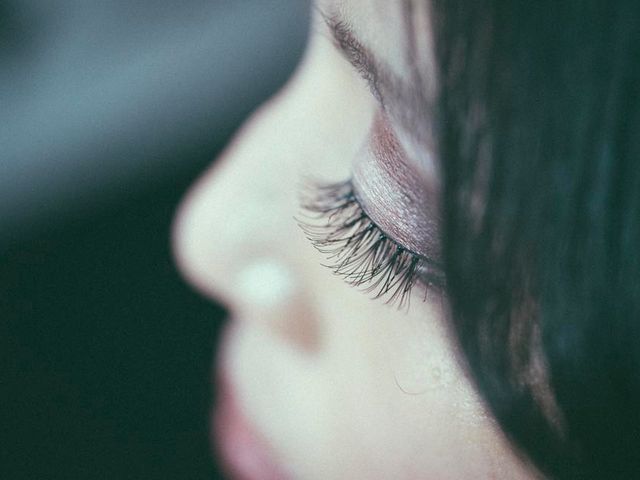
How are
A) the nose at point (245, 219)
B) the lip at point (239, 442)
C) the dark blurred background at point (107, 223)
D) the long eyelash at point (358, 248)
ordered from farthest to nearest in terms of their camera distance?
1. the dark blurred background at point (107, 223)
2. the lip at point (239, 442)
3. the nose at point (245, 219)
4. the long eyelash at point (358, 248)

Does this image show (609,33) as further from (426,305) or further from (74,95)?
(74,95)

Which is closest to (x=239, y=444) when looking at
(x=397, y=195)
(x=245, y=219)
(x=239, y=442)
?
(x=239, y=442)

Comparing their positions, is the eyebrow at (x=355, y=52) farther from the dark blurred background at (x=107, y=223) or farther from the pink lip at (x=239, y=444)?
the dark blurred background at (x=107, y=223)

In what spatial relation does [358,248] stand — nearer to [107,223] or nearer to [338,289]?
[338,289]

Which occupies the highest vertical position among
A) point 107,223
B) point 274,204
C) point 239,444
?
point 107,223

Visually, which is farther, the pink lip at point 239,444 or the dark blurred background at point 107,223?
the dark blurred background at point 107,223

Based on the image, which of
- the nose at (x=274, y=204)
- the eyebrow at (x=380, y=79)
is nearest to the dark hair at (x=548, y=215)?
the eyebrow at (x=380, y=79)

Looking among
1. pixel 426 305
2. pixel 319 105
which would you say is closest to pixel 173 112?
pixel 319 105

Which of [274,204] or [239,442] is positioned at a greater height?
[274,204]
